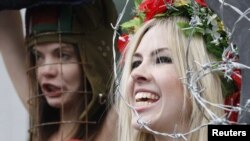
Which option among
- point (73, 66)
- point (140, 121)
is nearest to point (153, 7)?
point (140, 121)

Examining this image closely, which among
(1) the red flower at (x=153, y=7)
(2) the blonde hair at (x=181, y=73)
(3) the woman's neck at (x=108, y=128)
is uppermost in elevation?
(1) the red flower at (x=153, y=7)

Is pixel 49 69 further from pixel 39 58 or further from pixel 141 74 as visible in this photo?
pixel 141 74

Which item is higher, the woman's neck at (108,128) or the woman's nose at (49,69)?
the woman's nose at (49,69)

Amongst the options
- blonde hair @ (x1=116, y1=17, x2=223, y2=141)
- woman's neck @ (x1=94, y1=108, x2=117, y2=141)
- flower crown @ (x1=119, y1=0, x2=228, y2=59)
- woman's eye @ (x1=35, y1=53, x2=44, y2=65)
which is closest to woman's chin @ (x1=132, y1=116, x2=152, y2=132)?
blonde hair @ (x1=116, y1=17, x2=223, y2=141)


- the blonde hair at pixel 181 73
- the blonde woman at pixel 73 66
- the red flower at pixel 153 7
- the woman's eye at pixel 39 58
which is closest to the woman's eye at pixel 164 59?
the blonde hair at pixel 181 73

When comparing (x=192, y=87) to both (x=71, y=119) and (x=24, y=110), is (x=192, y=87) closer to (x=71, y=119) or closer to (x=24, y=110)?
(x=71, y=119)

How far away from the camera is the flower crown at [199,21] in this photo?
203 centimetres

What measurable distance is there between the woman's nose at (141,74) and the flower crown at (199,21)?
14 cm

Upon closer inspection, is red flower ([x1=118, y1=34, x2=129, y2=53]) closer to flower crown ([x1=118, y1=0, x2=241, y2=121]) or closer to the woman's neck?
flower crown ([x1=118, y1=0, x2=241, y2=121])

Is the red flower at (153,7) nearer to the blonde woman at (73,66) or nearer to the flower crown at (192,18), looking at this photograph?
the flower crown at (192,18)

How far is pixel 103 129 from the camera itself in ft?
8.41

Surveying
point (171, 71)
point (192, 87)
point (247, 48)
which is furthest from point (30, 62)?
point (247, 48)

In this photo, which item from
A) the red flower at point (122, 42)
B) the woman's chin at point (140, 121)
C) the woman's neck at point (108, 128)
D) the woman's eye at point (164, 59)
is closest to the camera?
the woman's chin at point (140, 121)

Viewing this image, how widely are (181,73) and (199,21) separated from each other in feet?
0.43
